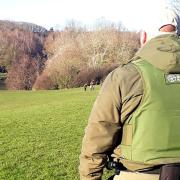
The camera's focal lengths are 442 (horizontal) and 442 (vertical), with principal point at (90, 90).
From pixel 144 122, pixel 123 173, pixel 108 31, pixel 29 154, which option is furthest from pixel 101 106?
pixel 108 31

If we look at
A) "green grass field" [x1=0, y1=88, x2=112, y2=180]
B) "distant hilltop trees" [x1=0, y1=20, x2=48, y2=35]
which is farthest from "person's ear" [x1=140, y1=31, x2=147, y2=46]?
"distant hilltop trees" [x1=0, y1=20, x2=48, y2=35]

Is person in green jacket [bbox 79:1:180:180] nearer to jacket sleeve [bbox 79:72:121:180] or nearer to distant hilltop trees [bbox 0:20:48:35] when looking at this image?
jacket sleeve [bbox 79:72:121:180]

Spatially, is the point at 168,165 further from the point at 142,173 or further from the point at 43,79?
the point at 43,79

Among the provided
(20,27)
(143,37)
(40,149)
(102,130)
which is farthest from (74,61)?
(20,27)

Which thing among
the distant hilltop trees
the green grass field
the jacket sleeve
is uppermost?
the distant hilltop trees

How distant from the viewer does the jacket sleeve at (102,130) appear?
298 cm

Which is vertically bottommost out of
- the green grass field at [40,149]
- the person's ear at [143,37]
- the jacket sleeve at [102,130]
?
the green grass field at [40,149]

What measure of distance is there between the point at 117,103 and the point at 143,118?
0.20 metres

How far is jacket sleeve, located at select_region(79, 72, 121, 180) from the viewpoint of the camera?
2977 millimetres

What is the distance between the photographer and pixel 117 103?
2.97 meters

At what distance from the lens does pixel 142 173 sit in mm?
3018

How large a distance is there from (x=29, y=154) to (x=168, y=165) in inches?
295

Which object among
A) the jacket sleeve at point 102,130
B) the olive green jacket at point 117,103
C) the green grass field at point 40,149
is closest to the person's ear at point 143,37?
the olive green jacket at point 117,103

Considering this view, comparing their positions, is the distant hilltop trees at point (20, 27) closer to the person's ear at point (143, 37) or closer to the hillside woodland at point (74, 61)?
the hillside woodland at point (74, 61)
